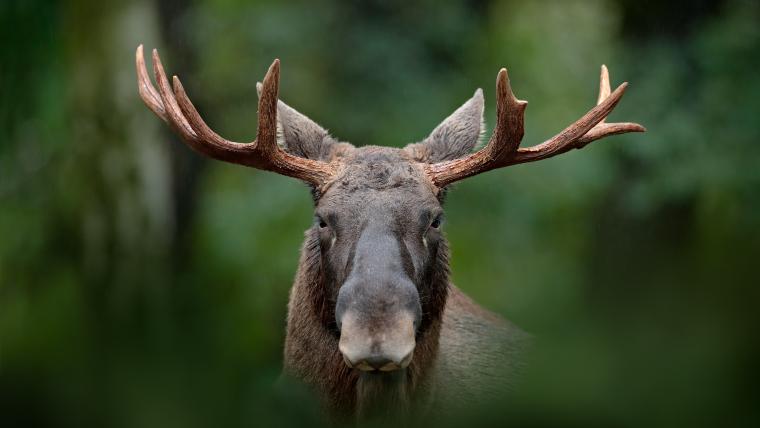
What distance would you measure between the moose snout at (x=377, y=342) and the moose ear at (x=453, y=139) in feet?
4.03

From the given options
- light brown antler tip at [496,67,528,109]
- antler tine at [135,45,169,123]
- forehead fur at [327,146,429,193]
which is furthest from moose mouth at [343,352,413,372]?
antler tine at [135,45,169,123]

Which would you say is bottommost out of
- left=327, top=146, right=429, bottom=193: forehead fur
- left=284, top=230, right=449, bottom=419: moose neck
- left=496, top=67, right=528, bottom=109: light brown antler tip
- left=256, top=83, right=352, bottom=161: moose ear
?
left=284, top=230, right=449, bottom=419: moose neck

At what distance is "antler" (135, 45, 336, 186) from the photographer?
11.1 feet

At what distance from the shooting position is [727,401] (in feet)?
3.12

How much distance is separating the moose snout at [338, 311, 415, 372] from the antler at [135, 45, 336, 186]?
0.92 m

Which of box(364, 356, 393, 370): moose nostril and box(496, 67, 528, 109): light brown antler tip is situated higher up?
box(496, 67, 528, 109): light brown antler tip

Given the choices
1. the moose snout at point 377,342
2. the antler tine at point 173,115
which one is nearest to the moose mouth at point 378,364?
the moose snout at point 377,342

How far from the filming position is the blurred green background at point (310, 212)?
3.98ft

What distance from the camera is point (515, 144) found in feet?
11.3

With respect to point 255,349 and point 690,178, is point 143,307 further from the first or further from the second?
point 690,178

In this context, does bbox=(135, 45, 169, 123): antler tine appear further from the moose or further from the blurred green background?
the blurred green background

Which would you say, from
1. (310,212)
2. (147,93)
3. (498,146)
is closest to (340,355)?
(498,146)

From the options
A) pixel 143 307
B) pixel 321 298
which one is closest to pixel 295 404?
pixel 143 307

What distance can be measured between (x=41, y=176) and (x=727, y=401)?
10.0 feet
